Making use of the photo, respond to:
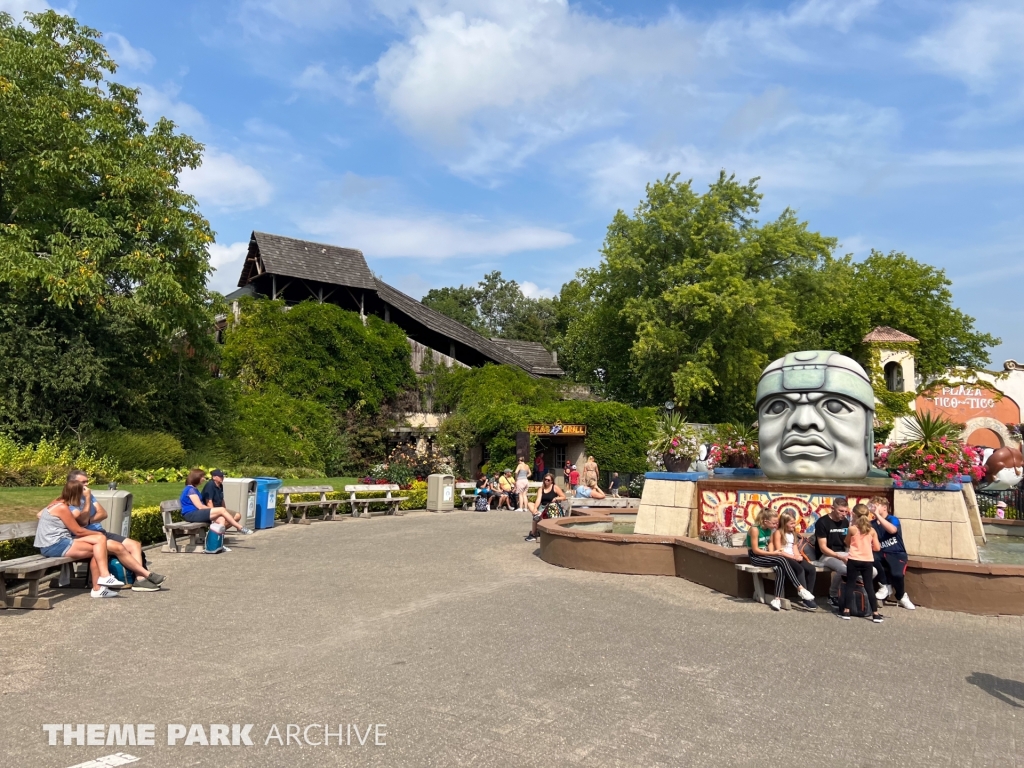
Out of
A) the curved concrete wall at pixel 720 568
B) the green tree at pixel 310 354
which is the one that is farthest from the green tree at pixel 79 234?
the curved concrete wall at pixel 720 568

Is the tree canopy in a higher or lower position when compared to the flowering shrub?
higher

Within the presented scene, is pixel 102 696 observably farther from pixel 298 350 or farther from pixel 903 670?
pixel 298 350

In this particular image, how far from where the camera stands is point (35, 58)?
64.0 ft

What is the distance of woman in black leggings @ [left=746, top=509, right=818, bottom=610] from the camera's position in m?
8.59

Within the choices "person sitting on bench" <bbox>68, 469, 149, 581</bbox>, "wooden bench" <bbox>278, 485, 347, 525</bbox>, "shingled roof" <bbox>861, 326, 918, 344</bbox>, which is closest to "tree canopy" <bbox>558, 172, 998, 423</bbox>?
"shingled roof" <bbox>861, 326, 918, 344</bbox>

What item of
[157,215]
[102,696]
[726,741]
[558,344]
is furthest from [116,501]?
[558,344]

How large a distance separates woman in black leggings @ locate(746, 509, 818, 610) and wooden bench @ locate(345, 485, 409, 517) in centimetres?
1193

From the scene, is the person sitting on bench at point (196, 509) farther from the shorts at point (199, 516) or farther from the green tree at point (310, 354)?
the green tree at point (310, 354)

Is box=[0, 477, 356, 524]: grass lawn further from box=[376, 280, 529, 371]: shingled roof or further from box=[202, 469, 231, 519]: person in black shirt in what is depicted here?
box=[376, 280, 529, 371]: shingled roof

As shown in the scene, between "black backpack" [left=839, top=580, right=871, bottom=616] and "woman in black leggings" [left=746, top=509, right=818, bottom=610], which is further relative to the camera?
"woman in black leggings" [left=746, top=509, right=818, bottom=610]

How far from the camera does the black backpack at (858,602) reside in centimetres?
826

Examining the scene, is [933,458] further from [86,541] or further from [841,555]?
[86,541]

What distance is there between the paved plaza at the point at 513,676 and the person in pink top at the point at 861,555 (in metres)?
0.33

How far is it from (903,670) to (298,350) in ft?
88.7
